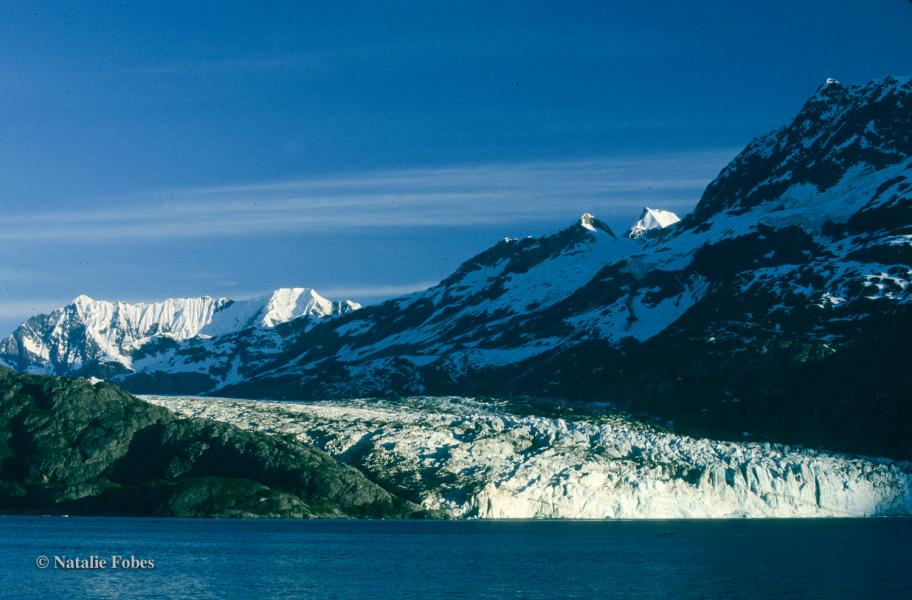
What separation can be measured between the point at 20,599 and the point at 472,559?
59.6 meters

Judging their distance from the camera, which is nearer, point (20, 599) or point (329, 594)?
point (20, 599)

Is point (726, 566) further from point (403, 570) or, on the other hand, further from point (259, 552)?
point (259, 552)

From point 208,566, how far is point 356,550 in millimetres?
31008

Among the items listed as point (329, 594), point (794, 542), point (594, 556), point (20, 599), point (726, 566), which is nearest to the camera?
point (20, 599)

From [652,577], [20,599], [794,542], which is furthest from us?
[794,542]

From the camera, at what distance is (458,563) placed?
14025 cm

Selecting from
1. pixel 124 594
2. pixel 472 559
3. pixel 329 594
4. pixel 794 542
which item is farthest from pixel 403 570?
pixel 794 542

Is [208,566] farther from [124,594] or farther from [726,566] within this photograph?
[726,566]

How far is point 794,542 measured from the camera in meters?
172

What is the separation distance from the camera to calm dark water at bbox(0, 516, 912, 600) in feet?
368

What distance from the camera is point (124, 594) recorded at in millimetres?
105062

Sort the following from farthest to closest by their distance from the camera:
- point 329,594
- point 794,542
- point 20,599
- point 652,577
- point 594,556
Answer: point 794,542, point 594,556, point 652,577, point 329,594, point 20,599

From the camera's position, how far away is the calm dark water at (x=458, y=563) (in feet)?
368

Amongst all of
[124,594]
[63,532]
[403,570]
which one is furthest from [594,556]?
[63,532]
